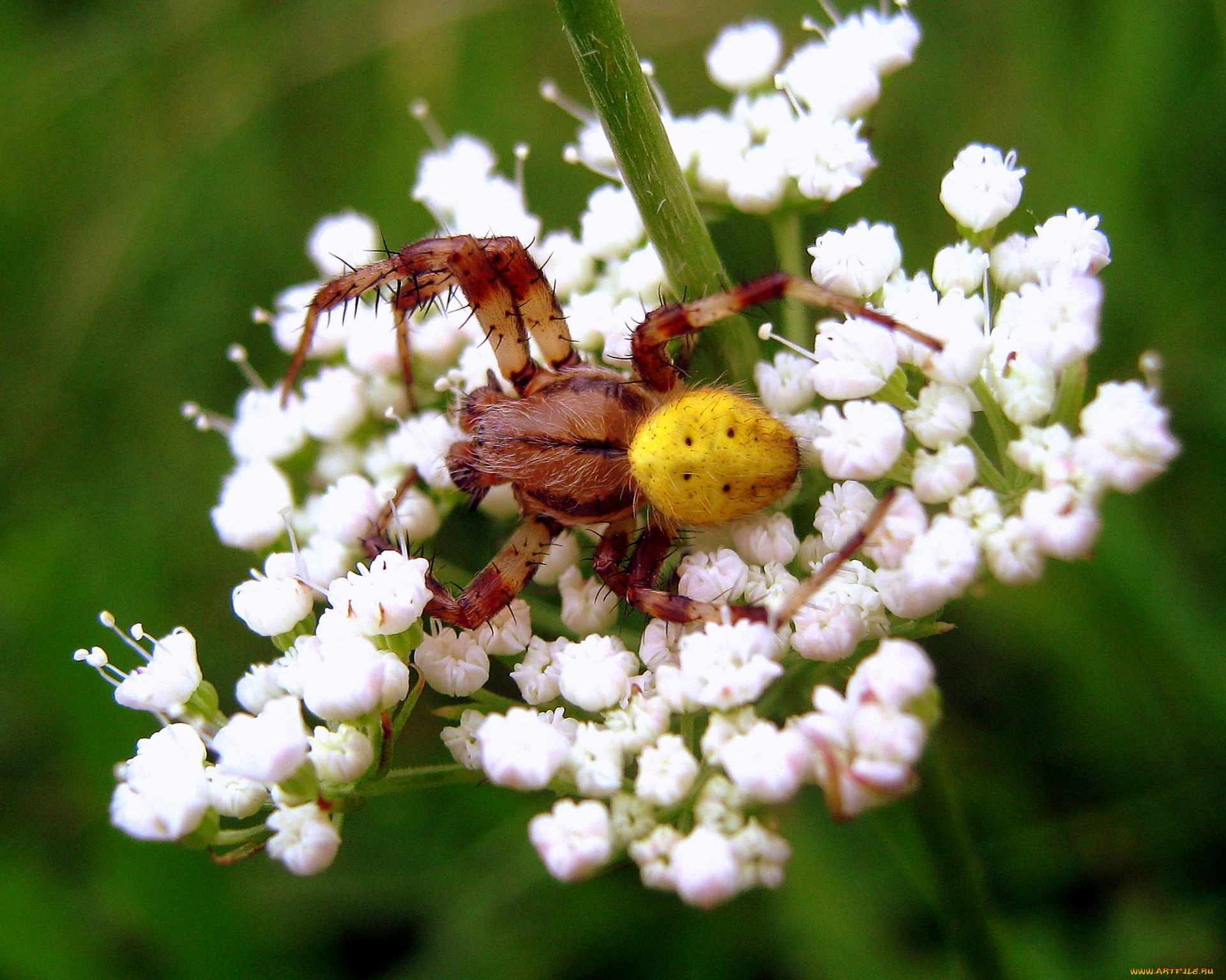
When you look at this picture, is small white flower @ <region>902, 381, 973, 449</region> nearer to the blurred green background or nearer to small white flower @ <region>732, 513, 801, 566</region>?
small white flower @ <region>732, 513, 801, 566</region>

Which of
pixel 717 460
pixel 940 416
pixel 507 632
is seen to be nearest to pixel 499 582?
pixel 507 632

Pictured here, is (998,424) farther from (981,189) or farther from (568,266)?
(568,266)

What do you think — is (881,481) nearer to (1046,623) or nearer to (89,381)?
(1046,623)

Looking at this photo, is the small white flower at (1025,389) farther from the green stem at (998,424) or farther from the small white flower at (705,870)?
the small white flower at (705,870)

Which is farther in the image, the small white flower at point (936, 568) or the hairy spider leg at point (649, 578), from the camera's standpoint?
the hairy spider leg at point (649, 578)

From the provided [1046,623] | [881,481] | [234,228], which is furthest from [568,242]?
[234,228]

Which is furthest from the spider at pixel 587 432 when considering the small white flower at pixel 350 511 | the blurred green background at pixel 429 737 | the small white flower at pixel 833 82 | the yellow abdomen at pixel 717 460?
the blurred green background at pixel 429 737
